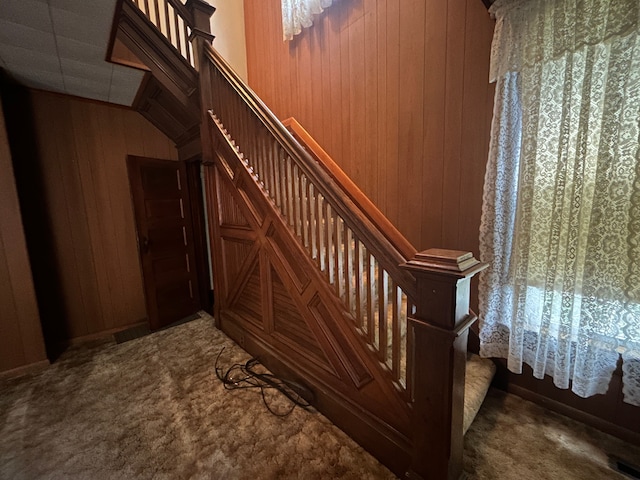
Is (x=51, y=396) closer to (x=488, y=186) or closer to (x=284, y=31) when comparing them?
(x=488, y=186)

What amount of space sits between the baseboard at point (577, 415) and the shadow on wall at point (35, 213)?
12.1 feet

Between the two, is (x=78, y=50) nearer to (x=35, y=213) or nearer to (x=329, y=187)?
(x=35, y=213)

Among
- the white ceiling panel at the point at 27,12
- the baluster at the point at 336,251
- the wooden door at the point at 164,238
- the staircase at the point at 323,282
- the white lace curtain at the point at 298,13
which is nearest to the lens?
the staircase at the point at 323,282

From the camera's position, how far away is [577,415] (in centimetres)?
A: 152

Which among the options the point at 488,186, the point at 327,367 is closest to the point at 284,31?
the point at 488,186

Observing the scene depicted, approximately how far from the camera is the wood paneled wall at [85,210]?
2486 mm

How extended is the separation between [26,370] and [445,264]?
3.19 m

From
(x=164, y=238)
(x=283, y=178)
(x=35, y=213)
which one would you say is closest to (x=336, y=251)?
(x=283, y=178)

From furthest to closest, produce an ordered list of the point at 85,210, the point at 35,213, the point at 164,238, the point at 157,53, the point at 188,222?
1. the point at 188,222
2. the point at 164,238
3. the point at 85,210
4. the point at 35,213
5. the point at 157,53

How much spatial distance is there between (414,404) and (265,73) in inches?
143

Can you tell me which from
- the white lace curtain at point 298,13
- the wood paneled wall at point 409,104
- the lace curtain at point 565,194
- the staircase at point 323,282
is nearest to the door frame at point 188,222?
the staircase at point 323,282

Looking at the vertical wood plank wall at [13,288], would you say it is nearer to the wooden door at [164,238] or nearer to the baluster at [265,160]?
the wooden door at [164,238]

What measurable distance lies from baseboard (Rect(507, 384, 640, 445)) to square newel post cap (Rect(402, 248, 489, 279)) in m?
1.29

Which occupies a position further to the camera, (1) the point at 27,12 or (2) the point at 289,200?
(2) the point at 289,200
